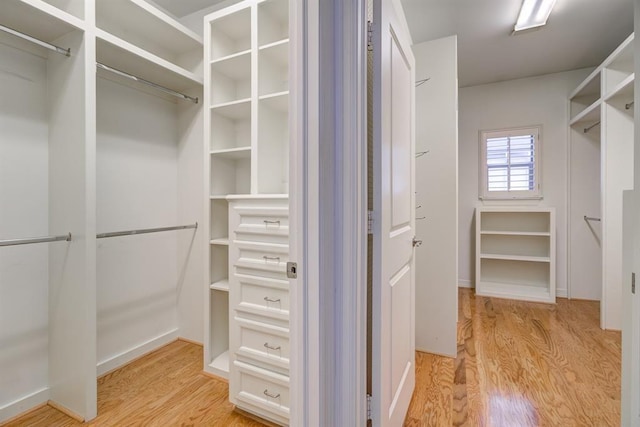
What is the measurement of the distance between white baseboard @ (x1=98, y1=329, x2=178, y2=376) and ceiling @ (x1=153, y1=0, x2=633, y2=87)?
2658 millimetres

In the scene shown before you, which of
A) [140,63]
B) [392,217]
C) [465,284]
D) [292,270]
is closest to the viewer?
[292,270]

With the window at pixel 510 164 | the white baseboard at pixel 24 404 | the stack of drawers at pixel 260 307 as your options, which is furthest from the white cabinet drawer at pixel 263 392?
the window at pixel 510 164

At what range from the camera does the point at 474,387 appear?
1872mm

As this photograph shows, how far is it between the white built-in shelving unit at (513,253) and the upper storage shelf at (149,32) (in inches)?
139

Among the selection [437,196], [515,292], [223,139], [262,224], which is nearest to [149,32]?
[223,139]

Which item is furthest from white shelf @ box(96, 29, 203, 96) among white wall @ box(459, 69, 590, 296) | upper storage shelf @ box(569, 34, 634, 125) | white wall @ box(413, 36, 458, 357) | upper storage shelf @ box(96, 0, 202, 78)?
white wall @ box(459, 69, 590, 296)

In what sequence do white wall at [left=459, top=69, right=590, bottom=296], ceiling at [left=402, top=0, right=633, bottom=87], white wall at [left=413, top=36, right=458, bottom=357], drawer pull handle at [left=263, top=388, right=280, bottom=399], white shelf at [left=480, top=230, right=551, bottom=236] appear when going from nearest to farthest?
1. drawer pull handle at [left=263, top=388, right=280, bottom=399]
2. white wall at [left=413, top=36, right=458, bottom=357]
3. ceiling at [left=402, top=0, right=633, bottom=87]
4. white shelf at [left=480, top=230, right=551, bottom=236]
5. white wall at [left=459, top=69, right=590, bottom=296]

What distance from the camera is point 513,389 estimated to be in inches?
72.6

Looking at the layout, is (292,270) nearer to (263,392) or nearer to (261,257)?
(261,257)

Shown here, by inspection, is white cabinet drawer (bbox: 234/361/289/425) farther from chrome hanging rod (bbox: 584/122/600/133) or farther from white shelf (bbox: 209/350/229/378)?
chrome hanging rod (bbox: 584/122/600/133)

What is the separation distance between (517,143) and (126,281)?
14.6 feet

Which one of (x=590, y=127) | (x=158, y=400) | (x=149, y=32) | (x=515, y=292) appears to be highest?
(x=149, y=32)

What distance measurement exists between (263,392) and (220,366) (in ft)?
1.85

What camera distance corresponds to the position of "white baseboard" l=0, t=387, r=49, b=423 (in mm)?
1600
